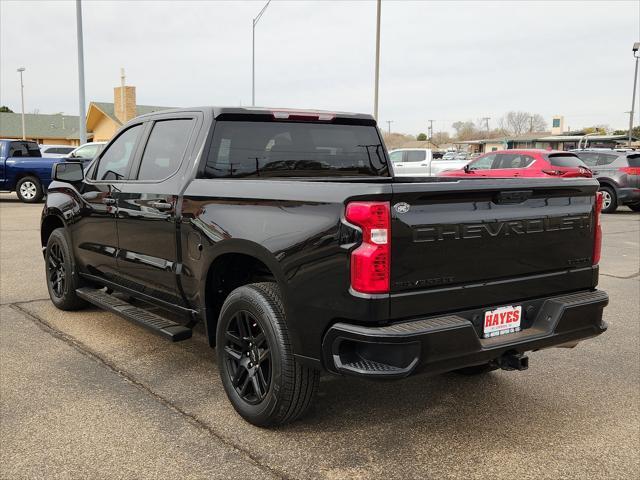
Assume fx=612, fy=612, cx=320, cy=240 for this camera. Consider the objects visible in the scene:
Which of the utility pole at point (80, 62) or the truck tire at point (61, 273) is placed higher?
the utility pole at point (80, 62)

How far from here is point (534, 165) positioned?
14.9 meters

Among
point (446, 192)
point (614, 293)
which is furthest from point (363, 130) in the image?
point (614, 293)

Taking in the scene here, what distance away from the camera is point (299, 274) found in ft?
10.1

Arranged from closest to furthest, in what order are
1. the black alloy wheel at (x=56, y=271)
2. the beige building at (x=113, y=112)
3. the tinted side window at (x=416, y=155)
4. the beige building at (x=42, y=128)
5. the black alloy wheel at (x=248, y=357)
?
the black alloy wheel at (x=248, y=357) → the black alloy wheel at (x=56, y=271) → the tinted side window at (x=416, y=155) → the beige building at (x=113, y=112) → the beige building at (x=42, y=128)

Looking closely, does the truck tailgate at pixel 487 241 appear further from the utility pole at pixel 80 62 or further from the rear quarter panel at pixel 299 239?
the utility pole at pixel 80 62

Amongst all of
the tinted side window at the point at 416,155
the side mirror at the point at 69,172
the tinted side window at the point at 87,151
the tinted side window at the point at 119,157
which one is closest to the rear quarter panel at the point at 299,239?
the tinted side window at the point at 119,157

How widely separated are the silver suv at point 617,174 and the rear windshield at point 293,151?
13.9 metres

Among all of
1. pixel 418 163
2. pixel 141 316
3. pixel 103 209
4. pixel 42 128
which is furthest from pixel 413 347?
pixel 42 128

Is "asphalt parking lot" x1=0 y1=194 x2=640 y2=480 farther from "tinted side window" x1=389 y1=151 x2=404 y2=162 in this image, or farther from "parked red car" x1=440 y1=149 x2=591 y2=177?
"tinted side window" x1=389 y1=151 x2=404 y2=162

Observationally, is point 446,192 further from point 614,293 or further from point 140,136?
point 614,293

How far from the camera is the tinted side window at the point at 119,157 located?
4.86 metres

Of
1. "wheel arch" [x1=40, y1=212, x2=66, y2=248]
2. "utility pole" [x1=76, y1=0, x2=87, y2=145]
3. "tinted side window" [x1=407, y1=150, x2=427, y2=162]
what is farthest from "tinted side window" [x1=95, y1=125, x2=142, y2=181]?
"tinted side window" [x1=407, y1=150, x2=427, y2=162]

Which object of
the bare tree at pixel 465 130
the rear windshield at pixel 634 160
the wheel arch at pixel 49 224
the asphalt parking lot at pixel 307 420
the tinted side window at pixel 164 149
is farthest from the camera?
the bare tree at pixel 465 130

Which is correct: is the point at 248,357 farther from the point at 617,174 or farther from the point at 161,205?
the point at 617,174
